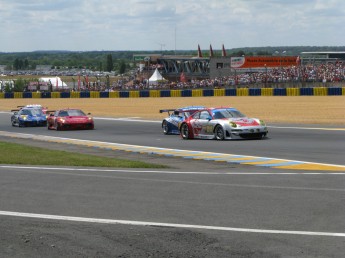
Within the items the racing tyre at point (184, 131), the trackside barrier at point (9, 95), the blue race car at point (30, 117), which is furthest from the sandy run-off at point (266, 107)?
the trackside barrier at point (9, 95)

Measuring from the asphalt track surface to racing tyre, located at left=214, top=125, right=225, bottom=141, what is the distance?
327 inches

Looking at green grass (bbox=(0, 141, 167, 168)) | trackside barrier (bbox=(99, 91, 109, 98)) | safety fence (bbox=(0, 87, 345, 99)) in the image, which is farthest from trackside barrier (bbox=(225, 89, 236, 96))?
green grass (bbox=(0, 141, 167, 168))

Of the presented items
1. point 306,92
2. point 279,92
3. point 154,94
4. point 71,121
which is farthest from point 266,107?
point 154,94

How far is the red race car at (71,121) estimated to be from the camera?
121ft

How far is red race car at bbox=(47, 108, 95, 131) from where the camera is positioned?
36844 millimetres

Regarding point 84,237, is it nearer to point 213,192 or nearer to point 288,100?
point 213,192

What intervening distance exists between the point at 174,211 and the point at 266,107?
4119 cm

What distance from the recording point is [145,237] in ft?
28.1

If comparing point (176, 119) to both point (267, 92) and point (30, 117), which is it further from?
point (267, 92)

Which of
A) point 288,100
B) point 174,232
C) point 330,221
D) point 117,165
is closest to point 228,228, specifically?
point 174,232

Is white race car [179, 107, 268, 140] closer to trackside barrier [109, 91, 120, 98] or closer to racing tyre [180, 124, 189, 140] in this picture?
racing tyre [180, 124, 189, 140]

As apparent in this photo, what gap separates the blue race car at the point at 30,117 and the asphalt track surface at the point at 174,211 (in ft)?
78.3

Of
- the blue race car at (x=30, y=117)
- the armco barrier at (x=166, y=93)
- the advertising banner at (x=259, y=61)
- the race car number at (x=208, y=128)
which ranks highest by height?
the advertising banner at (x=259, y=61)

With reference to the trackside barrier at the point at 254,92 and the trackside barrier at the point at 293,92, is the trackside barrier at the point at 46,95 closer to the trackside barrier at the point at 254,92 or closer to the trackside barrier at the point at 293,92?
the trackside barrier at the point at 254,92
